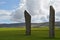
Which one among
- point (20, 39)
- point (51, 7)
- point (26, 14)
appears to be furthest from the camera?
point (26, 14)

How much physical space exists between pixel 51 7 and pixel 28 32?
18.5 feet

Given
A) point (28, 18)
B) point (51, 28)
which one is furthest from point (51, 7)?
point (28, 18)

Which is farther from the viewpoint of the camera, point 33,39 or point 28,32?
point 28,32

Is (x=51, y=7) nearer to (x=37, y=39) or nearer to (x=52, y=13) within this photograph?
(x=52, y=13)

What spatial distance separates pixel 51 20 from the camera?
30.1 metres

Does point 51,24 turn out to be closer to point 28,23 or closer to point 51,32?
point 51,32

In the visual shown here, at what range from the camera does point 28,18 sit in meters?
33.2

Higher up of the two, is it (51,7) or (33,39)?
(51,7)

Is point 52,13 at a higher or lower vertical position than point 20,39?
higher

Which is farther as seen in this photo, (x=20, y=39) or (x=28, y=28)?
(x=28, y=28)

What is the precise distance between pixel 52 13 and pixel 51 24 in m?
1.35

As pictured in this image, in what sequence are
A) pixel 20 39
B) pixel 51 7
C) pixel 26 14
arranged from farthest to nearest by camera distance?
pixel 26 14 < pixel 51 7 < pixel 20 39

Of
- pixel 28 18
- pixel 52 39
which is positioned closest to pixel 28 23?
Result: pixel 28 18

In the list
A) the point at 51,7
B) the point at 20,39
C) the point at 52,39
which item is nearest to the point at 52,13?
the point at 51,7
